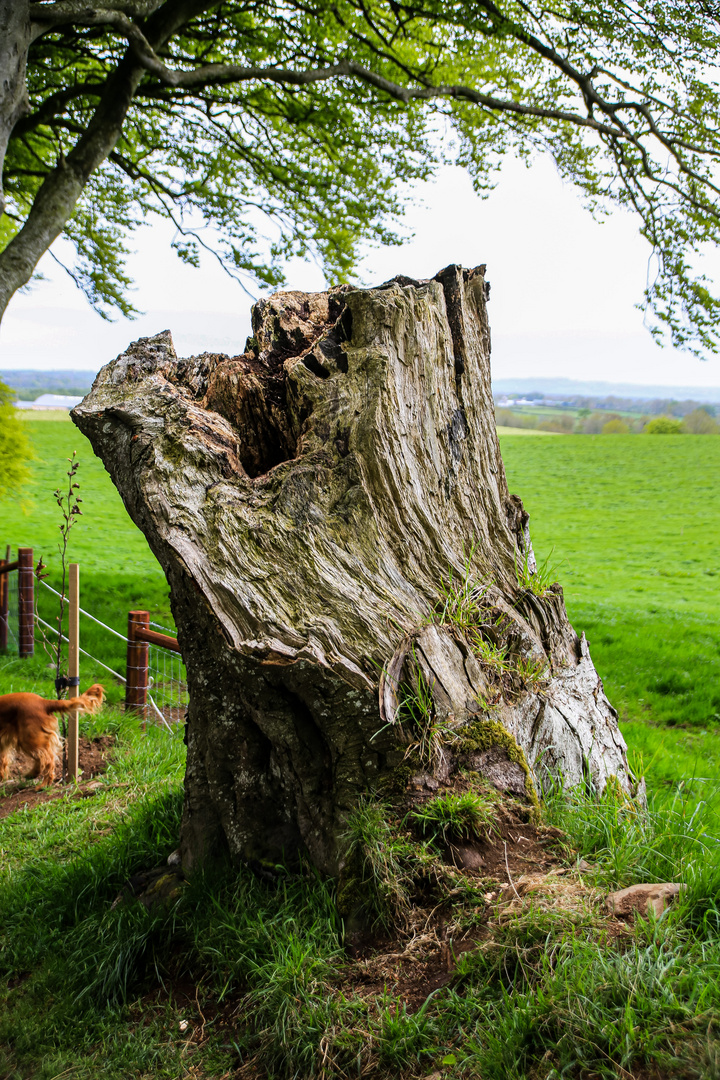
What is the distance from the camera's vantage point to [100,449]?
12.9 feet

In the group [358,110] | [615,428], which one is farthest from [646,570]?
[615,428]

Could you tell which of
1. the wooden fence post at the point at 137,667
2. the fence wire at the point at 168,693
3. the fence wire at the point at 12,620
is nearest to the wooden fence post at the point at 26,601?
the fence wire at the point at 12,620

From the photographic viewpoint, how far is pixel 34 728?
5.94 meters

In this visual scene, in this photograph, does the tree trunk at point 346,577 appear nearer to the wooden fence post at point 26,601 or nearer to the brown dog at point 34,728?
the brown dog at point 34,728

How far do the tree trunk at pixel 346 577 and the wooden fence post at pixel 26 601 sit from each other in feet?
22.1

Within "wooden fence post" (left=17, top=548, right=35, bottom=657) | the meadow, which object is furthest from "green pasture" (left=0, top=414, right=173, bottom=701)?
the meadow

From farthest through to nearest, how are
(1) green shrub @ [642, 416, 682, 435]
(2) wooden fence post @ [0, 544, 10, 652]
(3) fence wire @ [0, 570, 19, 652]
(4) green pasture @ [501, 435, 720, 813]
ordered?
(1) green shrub @ [642, 416, 682, 435], (3) fence wire @ [0, 570, 19, 652], (2) wooden fence post @ [0, 544, 10, 652], (4) green pasture @ [501, 435, 720, 813]

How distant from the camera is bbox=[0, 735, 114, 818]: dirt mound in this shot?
18.5 ft

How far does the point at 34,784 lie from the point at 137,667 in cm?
180

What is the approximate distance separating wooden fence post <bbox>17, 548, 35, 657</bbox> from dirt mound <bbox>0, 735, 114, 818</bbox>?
4.08 meters

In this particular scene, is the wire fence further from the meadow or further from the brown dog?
the meadow

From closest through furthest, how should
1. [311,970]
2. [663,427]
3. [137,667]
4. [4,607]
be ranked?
1. [311,970]
2. [137,667]
3. [4,607]
4. [663,427]

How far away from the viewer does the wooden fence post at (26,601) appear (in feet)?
33.0

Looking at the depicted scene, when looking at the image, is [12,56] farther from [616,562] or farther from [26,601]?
[616,562]
